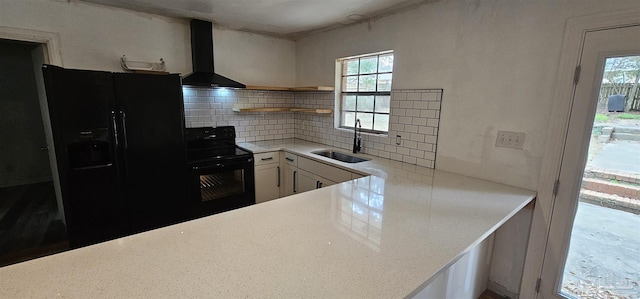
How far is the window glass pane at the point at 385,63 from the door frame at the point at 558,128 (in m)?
1.36

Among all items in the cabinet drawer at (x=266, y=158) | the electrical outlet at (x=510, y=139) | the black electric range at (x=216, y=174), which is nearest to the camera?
the electrical outlet at (x=510, y=139)

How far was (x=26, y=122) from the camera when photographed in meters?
4.29

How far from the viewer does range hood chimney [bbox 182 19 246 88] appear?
293cm

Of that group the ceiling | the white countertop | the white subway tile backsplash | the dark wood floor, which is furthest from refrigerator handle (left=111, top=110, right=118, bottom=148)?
the white countertop

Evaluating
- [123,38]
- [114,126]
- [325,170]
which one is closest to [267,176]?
[325,170]

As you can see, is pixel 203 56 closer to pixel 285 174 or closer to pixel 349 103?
pixel 285 174

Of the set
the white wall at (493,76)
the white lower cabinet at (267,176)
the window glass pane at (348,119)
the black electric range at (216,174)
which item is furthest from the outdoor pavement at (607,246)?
the black electric range at (216,174)

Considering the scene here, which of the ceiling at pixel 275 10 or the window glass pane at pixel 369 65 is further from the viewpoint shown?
the window glass pane at pixel 369 65

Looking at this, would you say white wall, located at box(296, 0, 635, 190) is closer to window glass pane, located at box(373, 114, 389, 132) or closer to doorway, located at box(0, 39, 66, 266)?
window glass pane, located at box(373, 114, 389, 132)

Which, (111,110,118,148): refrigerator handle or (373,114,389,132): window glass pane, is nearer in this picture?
(111,110,118,148): refrigerator handle

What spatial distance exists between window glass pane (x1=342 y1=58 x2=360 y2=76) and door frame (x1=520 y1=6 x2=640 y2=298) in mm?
1848

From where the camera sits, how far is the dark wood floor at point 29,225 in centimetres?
242

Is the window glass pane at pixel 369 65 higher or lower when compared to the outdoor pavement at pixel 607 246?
higher

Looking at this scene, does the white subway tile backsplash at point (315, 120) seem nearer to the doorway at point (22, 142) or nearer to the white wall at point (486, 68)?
the white wall at point (486, 68)
